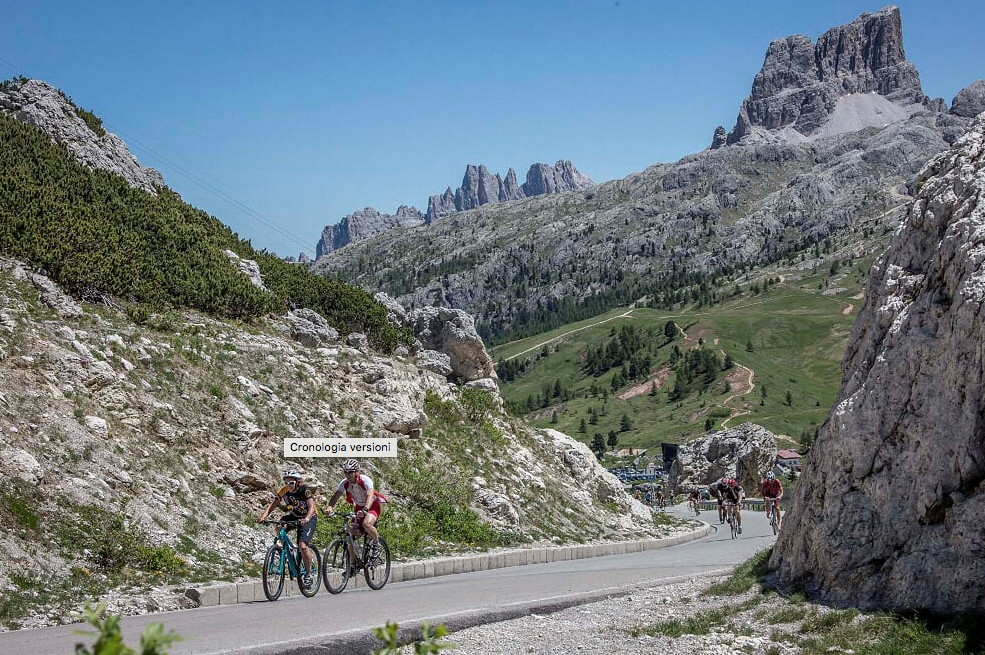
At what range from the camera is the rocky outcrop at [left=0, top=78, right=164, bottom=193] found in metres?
34.4

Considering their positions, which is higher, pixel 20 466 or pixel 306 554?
pixel 20 466

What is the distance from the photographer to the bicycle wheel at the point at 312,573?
48.3 feet

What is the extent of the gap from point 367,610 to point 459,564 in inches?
313

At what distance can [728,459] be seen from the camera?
2392 inches

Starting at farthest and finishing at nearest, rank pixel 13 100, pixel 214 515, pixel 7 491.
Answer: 1. pixel 13 100
2. pixel 214 515
3. pixel 7 491

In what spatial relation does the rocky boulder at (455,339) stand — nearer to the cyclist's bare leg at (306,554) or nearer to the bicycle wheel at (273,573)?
the cyclist's bare leg at (306,554)

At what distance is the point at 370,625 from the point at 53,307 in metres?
13.3

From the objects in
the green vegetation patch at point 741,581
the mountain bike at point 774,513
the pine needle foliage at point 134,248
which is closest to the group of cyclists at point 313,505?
the green vegetation patch at point 741,581

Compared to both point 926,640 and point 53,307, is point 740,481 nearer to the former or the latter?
point 53,307

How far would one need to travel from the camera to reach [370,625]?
1163 cm

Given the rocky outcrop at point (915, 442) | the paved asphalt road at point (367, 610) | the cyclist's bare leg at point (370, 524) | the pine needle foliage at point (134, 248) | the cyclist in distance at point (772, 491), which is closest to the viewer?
the rocky outcrop at point (915, 442)

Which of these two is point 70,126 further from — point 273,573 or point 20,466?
point 273,573

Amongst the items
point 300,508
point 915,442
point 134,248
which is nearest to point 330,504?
point 300,508

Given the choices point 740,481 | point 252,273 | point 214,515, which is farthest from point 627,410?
point 214,515
